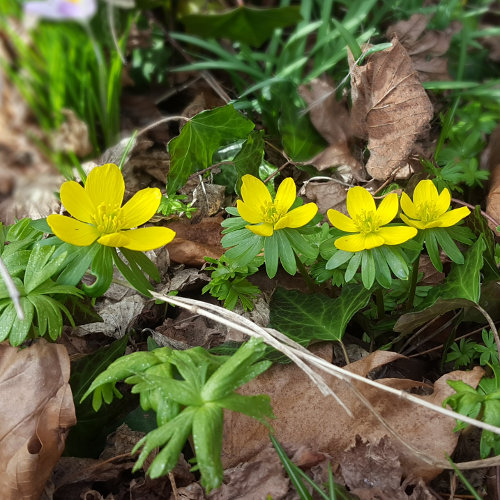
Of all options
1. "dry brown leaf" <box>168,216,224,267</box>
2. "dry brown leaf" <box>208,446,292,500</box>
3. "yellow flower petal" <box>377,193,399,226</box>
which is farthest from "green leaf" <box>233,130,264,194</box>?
"dry brown leaf" <box>208,446,292,500</box>

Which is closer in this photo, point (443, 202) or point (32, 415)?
point (32, 415)

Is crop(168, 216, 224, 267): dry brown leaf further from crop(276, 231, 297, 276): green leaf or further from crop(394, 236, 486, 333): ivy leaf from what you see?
crop(394, 236, 486, 333): ivy leaf

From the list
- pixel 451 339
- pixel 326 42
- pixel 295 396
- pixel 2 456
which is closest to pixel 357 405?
pixel 295 396

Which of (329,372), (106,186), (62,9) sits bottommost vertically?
(329,372)

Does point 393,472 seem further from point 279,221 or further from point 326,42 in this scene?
point 326,42

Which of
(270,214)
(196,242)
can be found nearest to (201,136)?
(196,242)

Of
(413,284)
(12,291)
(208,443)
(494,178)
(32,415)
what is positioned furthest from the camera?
(494,178)

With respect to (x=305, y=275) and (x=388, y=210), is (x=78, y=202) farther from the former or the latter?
(x=388, y=210)
